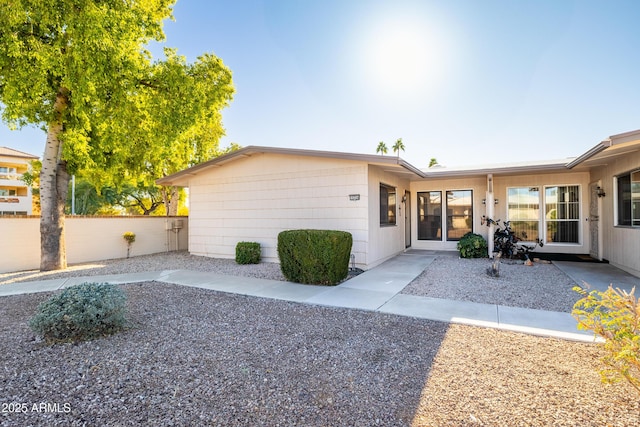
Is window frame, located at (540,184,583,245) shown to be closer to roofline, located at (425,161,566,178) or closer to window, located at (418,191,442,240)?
roofline, located at (425,161,566,178)

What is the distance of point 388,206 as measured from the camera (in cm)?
970

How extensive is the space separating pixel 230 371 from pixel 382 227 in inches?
265

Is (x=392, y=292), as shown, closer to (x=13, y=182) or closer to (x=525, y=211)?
(x=525, y=211)

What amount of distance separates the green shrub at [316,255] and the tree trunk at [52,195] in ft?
21.7

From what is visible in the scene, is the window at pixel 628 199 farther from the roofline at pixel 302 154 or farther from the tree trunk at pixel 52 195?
the tree trunk at pixel 52 195

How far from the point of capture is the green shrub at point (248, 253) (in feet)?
30.9

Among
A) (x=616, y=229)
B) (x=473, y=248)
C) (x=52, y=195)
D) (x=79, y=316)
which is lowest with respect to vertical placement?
(x=79, y=316)

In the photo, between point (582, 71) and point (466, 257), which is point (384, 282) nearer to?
point (466, 257)

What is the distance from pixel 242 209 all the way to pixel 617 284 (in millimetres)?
9426

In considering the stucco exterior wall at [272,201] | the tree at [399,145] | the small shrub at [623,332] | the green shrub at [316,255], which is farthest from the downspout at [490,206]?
the tree at [399,145]

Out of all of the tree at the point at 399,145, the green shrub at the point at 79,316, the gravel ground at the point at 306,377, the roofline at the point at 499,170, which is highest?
the tree at the point at 399,145

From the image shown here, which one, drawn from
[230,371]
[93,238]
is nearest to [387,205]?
[230,371]

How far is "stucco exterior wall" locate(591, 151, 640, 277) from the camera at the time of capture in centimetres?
677

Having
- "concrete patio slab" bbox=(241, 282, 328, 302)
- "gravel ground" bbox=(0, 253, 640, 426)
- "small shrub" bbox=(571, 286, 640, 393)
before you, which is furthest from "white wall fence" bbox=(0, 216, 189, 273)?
"small shrub" bbox=(571, 286, 640, 393)
